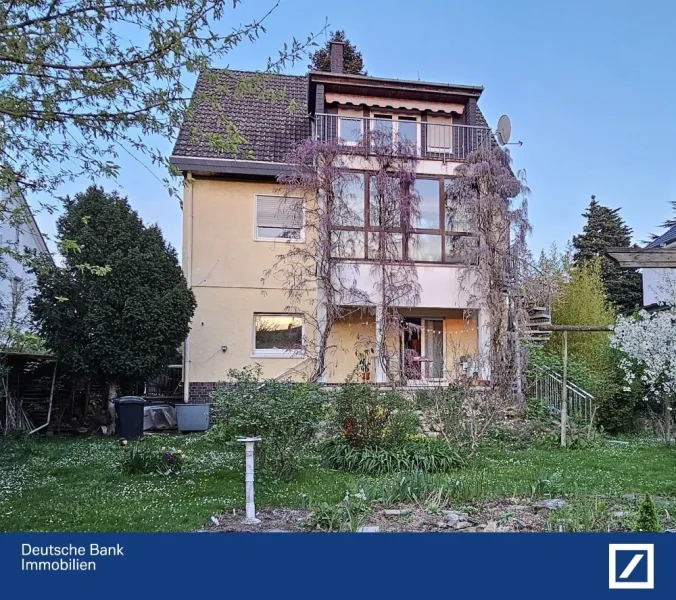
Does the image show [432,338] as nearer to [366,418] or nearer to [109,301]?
[366,418]

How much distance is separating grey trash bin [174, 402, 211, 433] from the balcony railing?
768 centimetres

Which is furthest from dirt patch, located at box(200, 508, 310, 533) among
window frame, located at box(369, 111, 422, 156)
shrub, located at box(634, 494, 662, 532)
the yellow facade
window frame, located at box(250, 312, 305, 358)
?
window frame, located at box(369, 111, 422, 156)

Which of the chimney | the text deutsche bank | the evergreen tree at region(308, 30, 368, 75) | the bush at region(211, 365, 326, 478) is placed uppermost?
the evergreen tree at region(308, 30, 368, 75)

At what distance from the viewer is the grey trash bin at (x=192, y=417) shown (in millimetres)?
12352

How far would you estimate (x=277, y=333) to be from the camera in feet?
48.3

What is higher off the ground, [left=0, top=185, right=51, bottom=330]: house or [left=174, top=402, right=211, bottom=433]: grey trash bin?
[left=0, top=185, right=51, bottom=330]: house

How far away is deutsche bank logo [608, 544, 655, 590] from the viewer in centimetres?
333

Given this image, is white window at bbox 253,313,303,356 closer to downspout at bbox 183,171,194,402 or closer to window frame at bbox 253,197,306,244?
downspout at bbox 183,171,194,402

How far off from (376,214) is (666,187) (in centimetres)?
1747

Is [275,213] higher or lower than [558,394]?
higher

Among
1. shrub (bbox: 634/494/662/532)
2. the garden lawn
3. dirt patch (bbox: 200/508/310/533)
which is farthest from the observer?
the garden lawn

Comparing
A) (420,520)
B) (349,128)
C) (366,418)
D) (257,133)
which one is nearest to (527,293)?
(349,128)

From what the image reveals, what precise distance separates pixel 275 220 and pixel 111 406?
20.9 feet

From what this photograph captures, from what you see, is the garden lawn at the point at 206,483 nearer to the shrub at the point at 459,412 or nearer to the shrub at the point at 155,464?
the shrub at the point at 155,464
